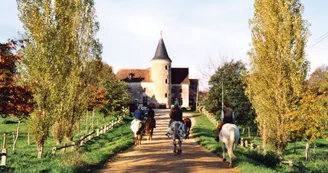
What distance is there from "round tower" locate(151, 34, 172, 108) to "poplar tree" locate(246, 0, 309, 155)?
55.2 meters

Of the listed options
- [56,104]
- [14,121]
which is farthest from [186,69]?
[56,104]

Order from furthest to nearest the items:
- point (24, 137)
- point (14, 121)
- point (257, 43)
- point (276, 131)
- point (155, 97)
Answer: point (155, 97)
point (14, 121)
point (24, 137)
point (257, 43)
point (276, 131)

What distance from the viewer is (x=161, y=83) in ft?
244

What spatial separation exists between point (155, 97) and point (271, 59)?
57.6m

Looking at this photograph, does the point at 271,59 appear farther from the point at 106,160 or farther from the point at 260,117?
the point at 106,160

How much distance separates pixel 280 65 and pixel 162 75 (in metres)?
56.7

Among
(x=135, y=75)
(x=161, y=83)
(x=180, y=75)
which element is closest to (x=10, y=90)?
(x=161, y=83)

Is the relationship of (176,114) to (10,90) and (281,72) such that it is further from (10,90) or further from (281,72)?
(10,90)

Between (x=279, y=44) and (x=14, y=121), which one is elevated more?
(x=279, y=44)

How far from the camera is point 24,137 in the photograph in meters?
35.2

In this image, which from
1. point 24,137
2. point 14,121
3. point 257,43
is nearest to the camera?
point 257,43

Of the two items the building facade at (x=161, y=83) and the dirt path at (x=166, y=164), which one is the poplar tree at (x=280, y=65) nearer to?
the dirt path at (x=166, y=164)

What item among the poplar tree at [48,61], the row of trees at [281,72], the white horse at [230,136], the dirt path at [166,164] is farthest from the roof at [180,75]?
the white horse at [230,136]

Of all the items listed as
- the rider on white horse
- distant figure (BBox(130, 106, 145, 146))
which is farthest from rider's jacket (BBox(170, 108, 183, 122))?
the rider on white horse
